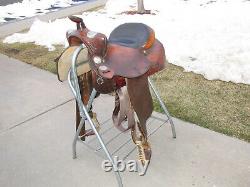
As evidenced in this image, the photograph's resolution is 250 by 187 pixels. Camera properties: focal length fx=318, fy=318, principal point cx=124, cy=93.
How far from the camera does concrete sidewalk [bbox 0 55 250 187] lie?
8.03 ft

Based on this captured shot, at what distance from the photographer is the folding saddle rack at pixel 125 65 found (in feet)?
6.81

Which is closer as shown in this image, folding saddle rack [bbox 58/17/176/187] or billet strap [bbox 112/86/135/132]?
folding saddle rack [bbox 58/17/176/187]

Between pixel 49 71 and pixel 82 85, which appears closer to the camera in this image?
pixel 82 85

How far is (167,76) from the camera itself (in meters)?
4.16

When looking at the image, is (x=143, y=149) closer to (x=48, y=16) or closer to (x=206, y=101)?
(x=206, y=101)

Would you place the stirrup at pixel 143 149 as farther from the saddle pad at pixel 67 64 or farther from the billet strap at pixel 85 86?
the saddle pad at pixel 67 64

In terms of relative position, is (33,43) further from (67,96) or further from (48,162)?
(48,162)

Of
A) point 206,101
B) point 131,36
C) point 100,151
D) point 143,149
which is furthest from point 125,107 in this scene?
point 206,101

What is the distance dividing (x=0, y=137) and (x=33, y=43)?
311cm

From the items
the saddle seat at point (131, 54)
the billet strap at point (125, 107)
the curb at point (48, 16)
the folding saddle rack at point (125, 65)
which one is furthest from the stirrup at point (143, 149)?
the curb at point (48, 16)

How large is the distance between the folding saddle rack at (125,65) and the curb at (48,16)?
16.0 feet

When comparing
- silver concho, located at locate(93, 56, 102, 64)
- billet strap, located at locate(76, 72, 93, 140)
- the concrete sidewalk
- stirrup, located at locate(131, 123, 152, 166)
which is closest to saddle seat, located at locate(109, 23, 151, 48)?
silver concho, located at locate(93, 56, 102, 64)

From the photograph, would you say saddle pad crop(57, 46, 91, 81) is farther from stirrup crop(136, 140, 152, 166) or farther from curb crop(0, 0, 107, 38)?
curb crop(0, 0, 107, 38)

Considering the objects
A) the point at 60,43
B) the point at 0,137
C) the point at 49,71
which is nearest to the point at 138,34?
the point at 0,137
